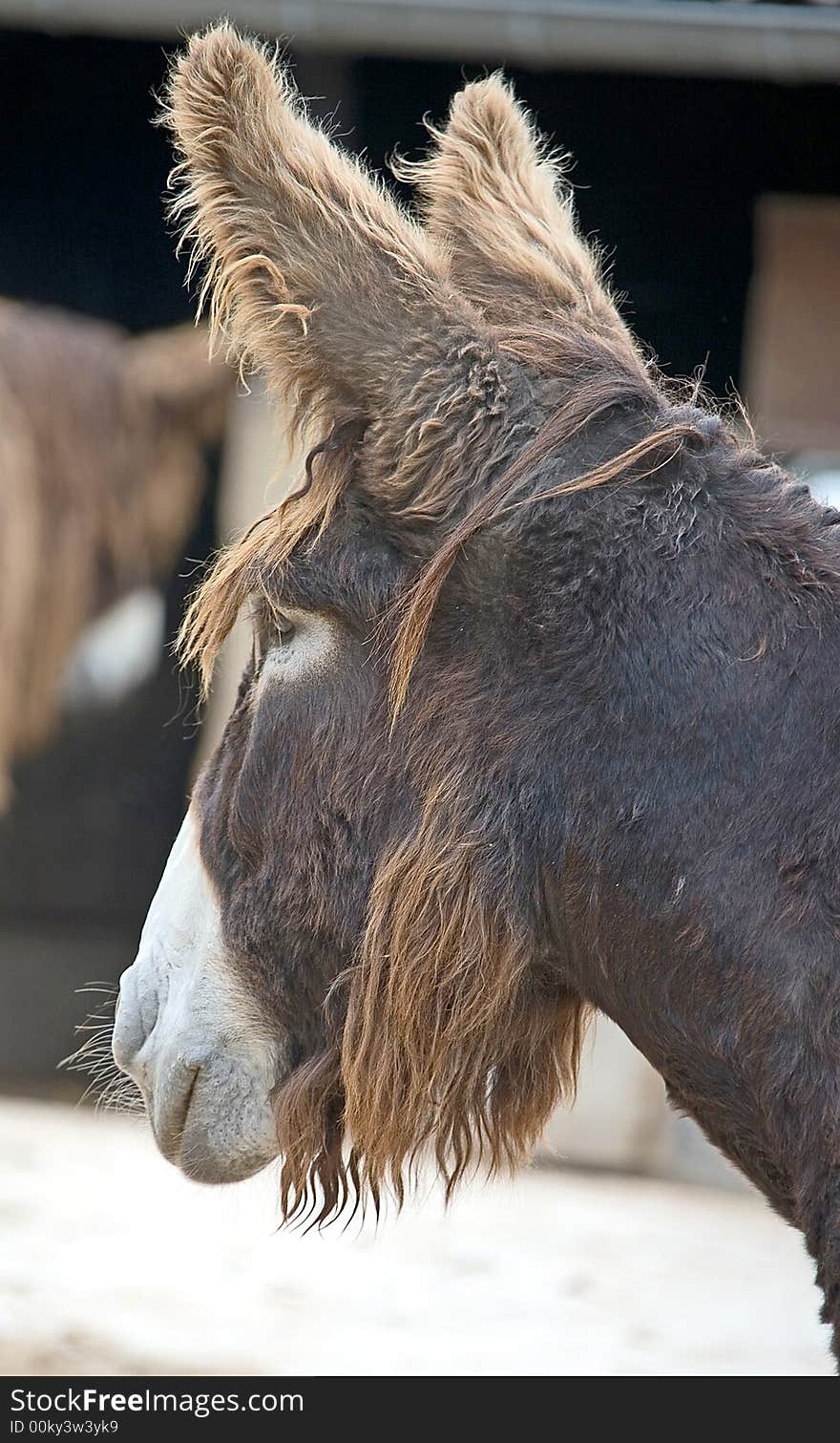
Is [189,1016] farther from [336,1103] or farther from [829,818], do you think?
[829,818]

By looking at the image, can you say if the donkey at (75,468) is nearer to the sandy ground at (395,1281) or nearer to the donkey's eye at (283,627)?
the sandy ground at (395,1281)

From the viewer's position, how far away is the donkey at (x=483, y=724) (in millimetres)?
1343

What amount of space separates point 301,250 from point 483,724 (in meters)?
0.53

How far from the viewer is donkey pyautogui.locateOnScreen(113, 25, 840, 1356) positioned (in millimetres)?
1343

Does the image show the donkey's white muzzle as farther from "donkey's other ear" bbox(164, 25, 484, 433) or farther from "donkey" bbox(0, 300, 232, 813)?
"donkey" bbox(0, 300, 232, 813)

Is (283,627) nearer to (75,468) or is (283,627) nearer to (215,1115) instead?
(215,1115)

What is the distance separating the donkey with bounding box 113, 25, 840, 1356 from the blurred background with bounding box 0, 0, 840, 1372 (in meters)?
2.71

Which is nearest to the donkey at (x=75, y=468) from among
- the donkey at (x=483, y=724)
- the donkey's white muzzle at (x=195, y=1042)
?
the donkey's white muzzle at (x=195, y=1042)

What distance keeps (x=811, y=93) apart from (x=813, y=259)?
1.90 feet

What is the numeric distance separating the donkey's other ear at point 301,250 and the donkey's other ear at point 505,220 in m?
0.12

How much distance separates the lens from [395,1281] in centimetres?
419

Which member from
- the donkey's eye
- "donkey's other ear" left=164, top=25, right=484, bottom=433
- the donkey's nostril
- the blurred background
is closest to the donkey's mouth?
the donkey's nostril

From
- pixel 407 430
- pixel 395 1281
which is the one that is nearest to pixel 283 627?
pixel 407 430

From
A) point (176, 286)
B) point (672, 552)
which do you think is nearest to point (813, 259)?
point (176, 286)
